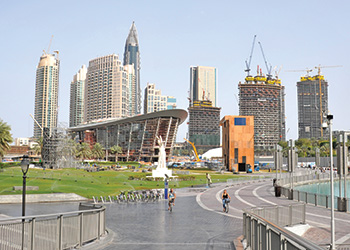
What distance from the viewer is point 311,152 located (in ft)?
492

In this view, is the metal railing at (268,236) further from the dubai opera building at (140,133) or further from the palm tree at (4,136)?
the dubai opera building at (140,133)

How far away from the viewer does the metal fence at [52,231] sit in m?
9.31

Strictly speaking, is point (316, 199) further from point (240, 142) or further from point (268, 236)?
point (240, 142)

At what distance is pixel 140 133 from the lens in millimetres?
177625

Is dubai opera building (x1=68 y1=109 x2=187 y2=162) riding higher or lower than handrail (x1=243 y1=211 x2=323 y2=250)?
higher

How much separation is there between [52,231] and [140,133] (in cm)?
16749

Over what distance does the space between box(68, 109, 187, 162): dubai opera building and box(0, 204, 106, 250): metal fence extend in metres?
155

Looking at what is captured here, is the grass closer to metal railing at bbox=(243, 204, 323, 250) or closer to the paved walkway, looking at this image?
the paved walkway

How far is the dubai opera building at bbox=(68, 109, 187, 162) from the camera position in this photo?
173250mm

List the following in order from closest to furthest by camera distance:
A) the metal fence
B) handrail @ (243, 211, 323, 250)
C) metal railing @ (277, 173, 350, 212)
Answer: handrail @ (243, 211, 323, 250)
the metal fence
metal railing @ (277, 173, 350, 212)

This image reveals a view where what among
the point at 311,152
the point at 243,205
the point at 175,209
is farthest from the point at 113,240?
the point at 311,152

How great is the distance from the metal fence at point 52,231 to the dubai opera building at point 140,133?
155197mm

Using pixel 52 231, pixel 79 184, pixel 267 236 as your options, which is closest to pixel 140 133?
pixel 79 184

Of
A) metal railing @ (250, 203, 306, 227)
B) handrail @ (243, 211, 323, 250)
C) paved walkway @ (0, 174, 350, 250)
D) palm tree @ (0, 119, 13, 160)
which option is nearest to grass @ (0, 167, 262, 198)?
paved walkway @ (0, 174, 350, 250)
